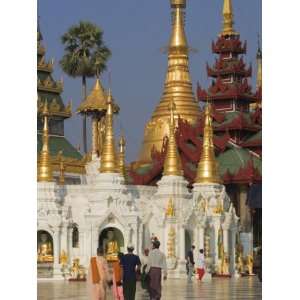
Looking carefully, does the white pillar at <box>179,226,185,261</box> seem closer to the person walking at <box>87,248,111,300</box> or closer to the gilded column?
the gilded column

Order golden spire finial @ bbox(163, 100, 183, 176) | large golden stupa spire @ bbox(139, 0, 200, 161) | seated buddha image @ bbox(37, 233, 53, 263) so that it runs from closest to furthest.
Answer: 1. seated buddha image @ bbox(37, 233, 53, 263)
2. golden spire finial @ bbox(163, 100, 183, 176)
3. large golden stupa spire @ bbox(139, 0, 200, 161)

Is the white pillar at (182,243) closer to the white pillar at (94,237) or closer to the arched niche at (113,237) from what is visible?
the arched niche at (113,237)

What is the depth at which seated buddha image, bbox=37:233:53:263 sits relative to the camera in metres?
25.4

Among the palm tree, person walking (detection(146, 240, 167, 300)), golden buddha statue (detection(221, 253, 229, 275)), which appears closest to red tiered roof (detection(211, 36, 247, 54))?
the palm tree

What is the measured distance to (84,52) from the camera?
38.1 meters

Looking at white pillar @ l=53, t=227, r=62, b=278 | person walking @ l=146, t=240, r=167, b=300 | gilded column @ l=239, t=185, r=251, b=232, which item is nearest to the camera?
person walking @ l=146, t=240, r=167, b=300

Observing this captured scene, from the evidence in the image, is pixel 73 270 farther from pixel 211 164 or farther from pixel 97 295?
pixel 97 295

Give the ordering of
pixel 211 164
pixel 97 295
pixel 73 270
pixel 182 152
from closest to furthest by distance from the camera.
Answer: pixel 97 295 → pixel 73 270 → pixel 211 164 → pixel 182 152

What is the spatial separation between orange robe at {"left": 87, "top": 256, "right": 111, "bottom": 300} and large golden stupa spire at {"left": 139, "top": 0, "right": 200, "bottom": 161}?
2534 centimetres
